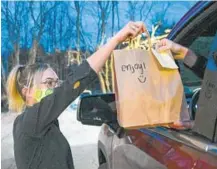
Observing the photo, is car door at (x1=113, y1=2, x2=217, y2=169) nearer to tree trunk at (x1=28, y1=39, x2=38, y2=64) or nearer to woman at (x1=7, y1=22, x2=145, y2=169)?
woman at (x1=7, y1=22, x2=145, y2=169)

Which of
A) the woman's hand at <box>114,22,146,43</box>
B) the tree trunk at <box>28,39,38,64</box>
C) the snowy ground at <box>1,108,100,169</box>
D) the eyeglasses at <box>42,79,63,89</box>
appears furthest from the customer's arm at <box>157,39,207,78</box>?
the tree trunk at <box>28,39,38,64</box>

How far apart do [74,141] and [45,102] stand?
18.8 ft

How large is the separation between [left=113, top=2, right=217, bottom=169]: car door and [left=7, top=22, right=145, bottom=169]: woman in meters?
0.38

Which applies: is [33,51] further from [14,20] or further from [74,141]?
[74,141]

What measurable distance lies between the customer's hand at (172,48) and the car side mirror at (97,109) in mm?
841

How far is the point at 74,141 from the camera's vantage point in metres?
7.63

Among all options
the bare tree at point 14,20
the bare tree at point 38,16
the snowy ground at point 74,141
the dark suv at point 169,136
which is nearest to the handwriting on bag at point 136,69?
the dark suv at point 169,136

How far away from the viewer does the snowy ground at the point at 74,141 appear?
643cm

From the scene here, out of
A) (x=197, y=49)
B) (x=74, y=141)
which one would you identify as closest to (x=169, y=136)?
(x=197, y=49)

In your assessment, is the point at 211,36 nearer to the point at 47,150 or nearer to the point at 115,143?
the point at 115,143

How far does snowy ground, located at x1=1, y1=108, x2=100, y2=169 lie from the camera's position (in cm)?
643

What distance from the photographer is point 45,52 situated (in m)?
8.51

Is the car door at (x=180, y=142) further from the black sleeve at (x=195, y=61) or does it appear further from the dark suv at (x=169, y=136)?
the black sleeve at (x=195, y=61)

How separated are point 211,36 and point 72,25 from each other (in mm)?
5889
